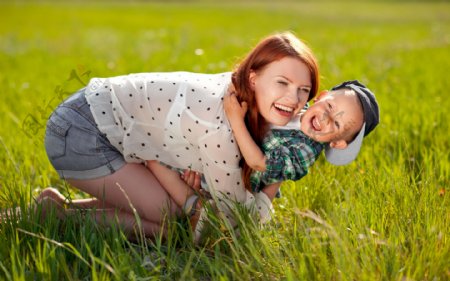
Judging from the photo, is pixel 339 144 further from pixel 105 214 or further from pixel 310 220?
pixel 105 214

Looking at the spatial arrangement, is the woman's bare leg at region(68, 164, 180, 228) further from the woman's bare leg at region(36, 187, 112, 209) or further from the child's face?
the child's face

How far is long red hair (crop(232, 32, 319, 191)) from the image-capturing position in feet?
8.82

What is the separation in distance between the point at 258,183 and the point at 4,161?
1.77 meters

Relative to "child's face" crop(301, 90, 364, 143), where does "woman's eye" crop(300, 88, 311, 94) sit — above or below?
above

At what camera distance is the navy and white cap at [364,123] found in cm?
258

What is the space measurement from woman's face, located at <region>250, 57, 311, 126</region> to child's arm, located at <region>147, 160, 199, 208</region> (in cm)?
57

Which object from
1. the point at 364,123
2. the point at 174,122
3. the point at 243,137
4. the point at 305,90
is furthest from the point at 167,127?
the point at 364,123

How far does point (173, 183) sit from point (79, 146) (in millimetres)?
506

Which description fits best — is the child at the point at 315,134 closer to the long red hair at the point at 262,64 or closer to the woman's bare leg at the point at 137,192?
the long red hair at the point at 262,64

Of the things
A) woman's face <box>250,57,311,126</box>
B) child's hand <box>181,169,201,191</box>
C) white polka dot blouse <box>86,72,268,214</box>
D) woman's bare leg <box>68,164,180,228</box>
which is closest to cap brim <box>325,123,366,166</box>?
woman's face <box>250,57,311,126</box>

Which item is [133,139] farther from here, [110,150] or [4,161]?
[4,161]

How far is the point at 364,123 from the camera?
8.58ft

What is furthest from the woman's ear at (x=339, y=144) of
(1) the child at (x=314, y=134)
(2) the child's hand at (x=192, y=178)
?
(2) the child's hand at (x=192, y=178)

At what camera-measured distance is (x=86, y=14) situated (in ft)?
82.6
